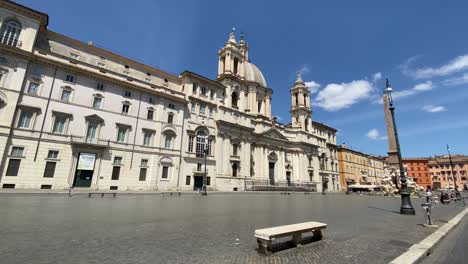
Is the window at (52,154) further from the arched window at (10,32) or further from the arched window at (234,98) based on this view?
the arched window at (234,98)

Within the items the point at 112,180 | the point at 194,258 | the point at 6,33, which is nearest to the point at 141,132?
the point at 112,180

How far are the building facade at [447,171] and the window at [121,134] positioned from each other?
105088 millimetres

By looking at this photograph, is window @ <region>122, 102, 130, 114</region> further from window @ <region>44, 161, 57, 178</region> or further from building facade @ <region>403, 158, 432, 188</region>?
building facade @ <region>403, 158, 432, 188</region>

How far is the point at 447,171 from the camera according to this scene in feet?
276

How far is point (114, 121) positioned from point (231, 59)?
26945mm

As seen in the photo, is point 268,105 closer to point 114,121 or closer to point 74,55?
point 114,121

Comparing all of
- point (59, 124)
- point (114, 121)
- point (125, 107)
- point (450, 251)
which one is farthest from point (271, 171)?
point (450, 251)

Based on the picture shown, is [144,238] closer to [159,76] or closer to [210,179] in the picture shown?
[210,179]

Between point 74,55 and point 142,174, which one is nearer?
point 142,174

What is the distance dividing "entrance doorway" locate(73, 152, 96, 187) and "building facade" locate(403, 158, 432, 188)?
354 feet

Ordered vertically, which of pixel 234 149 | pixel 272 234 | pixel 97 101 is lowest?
pixel 272 234

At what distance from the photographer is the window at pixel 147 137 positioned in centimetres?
2954

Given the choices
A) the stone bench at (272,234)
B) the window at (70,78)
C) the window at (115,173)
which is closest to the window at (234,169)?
the window at (115,173)

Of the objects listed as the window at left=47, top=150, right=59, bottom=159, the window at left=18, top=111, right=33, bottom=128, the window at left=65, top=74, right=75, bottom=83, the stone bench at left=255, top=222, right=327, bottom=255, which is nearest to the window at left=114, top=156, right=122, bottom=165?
the window at left=47, top=150, right=59, bottom=159
